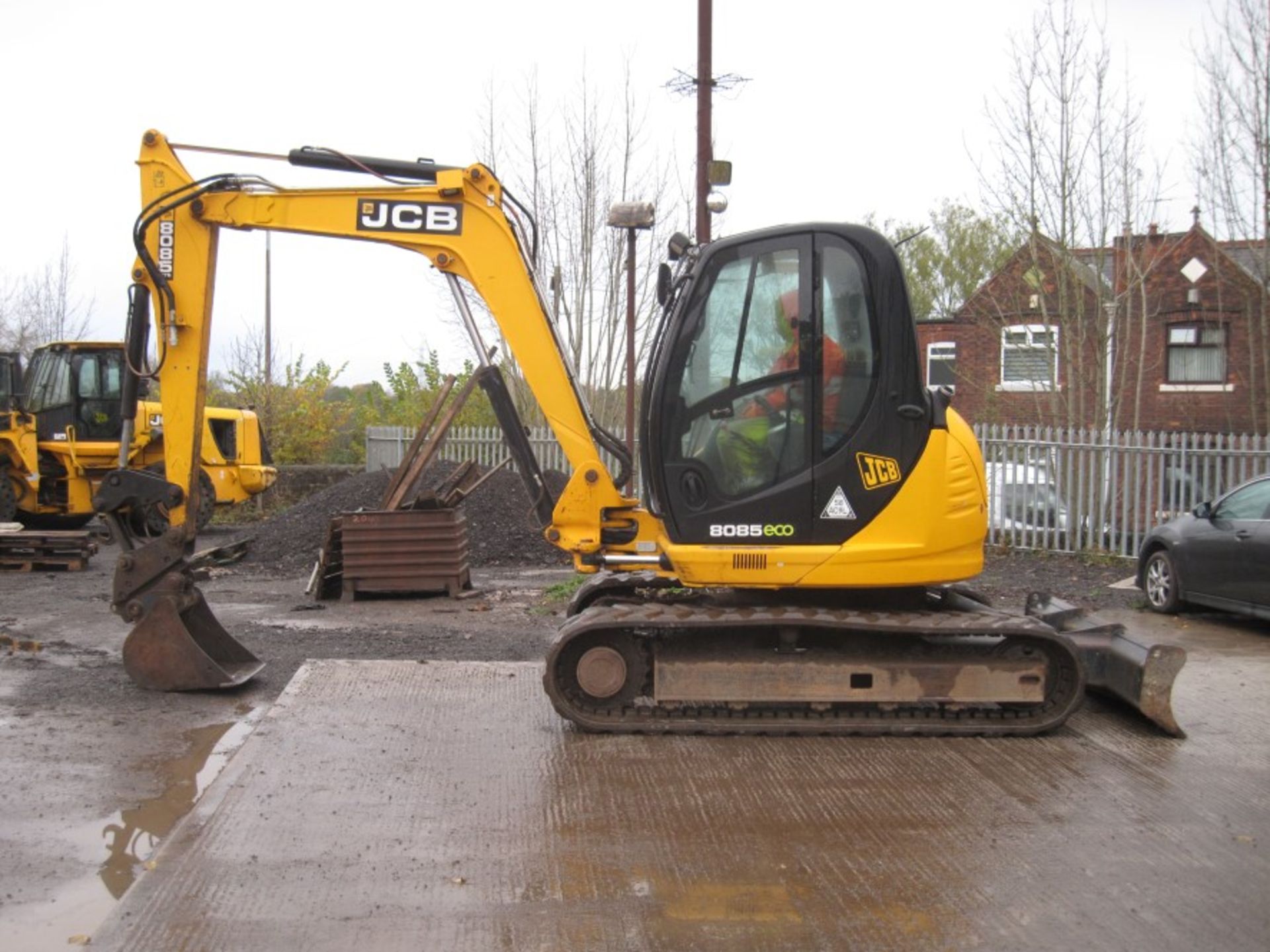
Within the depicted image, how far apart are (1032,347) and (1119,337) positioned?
61.2 inches

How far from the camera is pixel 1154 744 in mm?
6301

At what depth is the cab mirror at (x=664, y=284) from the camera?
22.5ft

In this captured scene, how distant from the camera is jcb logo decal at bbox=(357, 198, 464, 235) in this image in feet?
23.1

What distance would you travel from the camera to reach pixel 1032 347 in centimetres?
2036

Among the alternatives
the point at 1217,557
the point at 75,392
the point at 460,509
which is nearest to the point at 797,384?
the point at 1217,557

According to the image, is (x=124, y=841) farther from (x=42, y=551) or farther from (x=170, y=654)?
(x=42, y=551)

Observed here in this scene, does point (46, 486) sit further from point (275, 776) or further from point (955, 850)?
point (955, 850)

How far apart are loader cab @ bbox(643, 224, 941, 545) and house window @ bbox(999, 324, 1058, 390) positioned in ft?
46.2

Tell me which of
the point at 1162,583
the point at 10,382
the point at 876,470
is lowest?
the point at 1162,583

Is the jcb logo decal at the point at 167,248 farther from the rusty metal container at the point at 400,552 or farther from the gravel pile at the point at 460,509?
the gravel pile at the point at 460,509

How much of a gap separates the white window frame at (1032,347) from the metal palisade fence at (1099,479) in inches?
125

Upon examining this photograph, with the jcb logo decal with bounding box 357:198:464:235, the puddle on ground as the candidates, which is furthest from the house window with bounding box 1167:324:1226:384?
the puddle on ground

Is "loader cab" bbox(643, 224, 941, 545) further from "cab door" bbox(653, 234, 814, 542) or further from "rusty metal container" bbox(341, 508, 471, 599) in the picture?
"rusty metal container" bbox(341, 508, 471, 599)

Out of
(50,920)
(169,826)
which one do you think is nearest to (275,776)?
(169,826)
